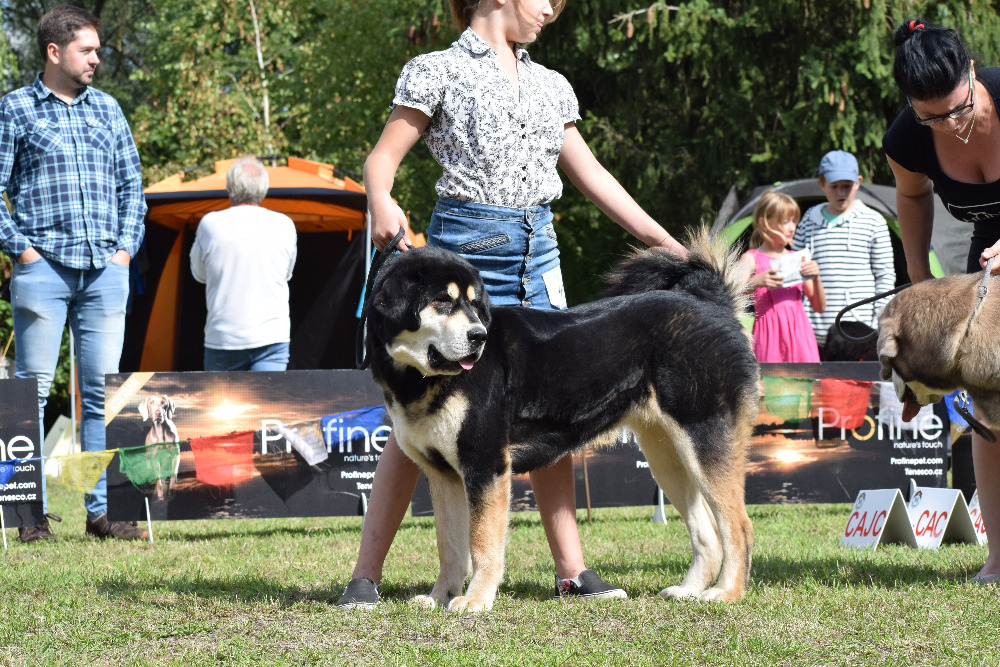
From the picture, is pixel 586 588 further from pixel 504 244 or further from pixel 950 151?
pixel 950 151

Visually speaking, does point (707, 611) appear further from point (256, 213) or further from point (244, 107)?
point (244, 107)

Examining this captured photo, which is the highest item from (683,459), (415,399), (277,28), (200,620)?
(277,28)

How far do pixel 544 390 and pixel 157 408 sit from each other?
2.96 m

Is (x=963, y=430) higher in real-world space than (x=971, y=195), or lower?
lower

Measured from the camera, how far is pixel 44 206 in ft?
17.3

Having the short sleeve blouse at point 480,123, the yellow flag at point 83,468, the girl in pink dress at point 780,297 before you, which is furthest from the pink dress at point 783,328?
the yellow flag at point 83,468

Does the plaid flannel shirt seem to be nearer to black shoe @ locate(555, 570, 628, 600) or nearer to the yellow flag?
the yellow flag

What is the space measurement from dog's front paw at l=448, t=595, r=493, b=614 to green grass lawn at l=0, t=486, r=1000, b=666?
34 millimetres

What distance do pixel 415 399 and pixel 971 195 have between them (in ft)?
6.77

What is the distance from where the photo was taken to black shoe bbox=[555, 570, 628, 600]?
3.46 metres

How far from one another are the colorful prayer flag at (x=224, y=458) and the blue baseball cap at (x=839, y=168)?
4.24 m

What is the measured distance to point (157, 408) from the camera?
17.8ft

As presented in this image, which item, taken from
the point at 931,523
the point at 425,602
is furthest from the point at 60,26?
the point at 931,523

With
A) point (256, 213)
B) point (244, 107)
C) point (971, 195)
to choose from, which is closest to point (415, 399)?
point (971, 195)
